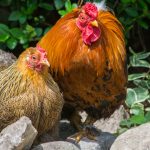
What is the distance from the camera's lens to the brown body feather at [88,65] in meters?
4.26

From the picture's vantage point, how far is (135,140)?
4.17m

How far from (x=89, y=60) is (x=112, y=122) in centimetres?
109

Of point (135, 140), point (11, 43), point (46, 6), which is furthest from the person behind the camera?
point (46, 6)

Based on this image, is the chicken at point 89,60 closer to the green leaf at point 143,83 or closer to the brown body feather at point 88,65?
the brown body feather at point 88,65

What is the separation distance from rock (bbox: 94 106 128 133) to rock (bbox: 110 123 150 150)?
840 millimetres

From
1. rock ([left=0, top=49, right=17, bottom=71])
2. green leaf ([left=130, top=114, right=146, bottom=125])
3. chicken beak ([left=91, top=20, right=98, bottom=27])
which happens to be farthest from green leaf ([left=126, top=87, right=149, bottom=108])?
chicken beak ([left=91, top=20, right=98, bottom=27])

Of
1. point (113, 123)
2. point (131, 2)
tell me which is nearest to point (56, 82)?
point (113, 123)

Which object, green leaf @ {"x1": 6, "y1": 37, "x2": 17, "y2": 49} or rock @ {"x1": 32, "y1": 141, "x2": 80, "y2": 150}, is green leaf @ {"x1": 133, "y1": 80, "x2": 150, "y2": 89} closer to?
green leaf @ {"x1": 6, "y1": 37, "x2": 17, "y2": 49}

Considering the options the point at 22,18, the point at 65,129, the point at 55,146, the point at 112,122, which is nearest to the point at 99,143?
the point at 65,129

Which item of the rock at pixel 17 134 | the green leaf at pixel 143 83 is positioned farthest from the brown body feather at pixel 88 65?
the green leaf at pixel 143 83

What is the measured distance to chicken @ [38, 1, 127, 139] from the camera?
4.25m

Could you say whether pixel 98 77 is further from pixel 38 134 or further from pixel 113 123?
pixel 113 123

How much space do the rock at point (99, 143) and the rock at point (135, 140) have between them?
0.67 feet

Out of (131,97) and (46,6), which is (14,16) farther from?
(131,97)
